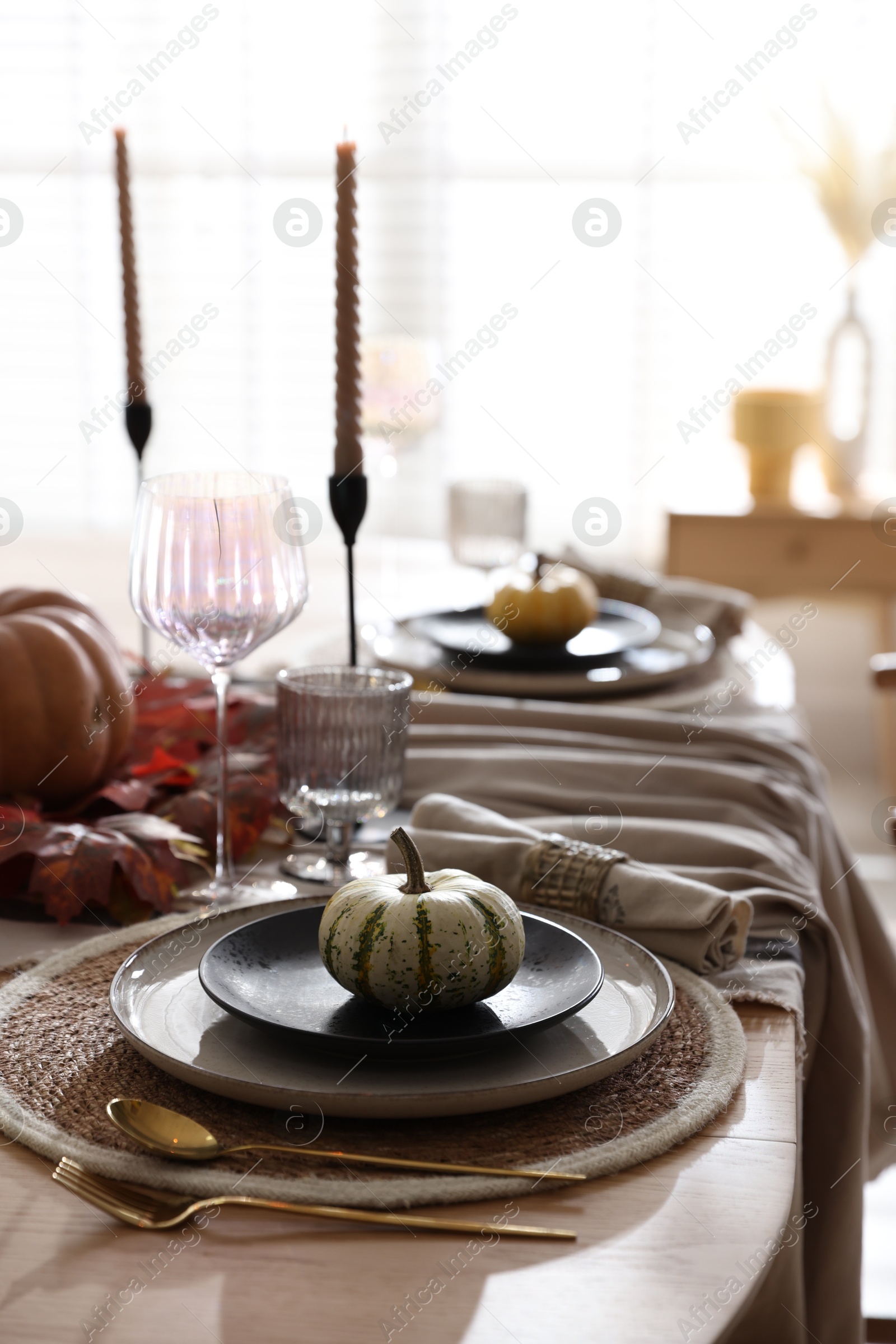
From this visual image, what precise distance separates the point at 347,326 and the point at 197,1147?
1.84 ft

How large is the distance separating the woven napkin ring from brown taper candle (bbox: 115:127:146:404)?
0.58m

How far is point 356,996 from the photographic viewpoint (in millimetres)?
661

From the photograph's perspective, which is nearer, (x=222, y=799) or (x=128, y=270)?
(x=222, y=799)

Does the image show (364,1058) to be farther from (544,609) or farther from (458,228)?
(458,228)

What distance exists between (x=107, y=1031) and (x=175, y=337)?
3.31 metres

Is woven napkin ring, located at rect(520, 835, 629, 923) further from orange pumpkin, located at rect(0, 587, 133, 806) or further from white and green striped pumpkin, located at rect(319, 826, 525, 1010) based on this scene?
orange pumpkin, located at rect(0, 587, 133, 806)

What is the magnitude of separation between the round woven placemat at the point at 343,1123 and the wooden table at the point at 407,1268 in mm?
12

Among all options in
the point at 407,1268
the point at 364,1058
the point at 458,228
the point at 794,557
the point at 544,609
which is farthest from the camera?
the point at 458,228

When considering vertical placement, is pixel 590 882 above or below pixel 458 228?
below

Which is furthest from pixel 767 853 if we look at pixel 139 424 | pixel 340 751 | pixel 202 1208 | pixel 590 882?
pixel 139 424

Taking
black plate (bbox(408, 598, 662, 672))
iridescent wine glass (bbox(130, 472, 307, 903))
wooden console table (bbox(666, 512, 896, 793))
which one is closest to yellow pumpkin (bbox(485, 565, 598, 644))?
black plate (bbox(408, 598, 662, 672))

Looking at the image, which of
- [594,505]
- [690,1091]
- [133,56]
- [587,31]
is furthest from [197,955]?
[133,56]

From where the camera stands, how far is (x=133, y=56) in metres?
3.62

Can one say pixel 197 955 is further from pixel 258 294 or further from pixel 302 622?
pixel 258 294
